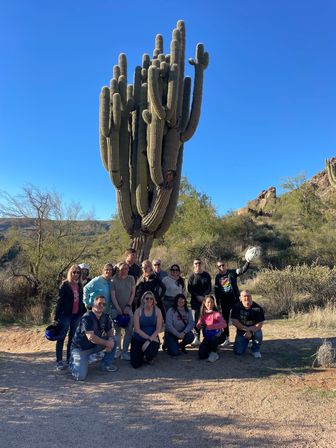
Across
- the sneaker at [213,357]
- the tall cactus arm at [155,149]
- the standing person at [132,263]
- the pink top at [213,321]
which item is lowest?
the sneaker at [213,357]

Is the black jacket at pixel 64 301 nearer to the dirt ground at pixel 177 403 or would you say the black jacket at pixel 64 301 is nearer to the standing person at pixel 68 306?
the standing person at pixel 68 306

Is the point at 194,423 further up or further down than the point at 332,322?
further down

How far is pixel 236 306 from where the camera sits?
636 cm

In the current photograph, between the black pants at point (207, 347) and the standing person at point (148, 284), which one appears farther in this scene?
the standing person at point (148, 284)

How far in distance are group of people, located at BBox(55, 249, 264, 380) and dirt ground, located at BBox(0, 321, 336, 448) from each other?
241 millimetres

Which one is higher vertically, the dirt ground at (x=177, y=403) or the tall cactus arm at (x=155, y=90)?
the tall cactus arm at (x=155, y=90)

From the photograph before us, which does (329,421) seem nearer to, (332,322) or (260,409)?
(260,409)

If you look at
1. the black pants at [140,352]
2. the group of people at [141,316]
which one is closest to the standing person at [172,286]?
the group of people at [141,316]

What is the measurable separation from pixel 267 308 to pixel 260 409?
5740 millimetres

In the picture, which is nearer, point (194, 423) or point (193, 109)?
point (194, 423)

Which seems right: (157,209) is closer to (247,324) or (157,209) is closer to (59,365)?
(247,324)

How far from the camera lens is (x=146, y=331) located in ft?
19.8

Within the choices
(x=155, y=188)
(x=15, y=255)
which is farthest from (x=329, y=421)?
(x=15, y=255)

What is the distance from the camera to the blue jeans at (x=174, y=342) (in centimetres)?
629
